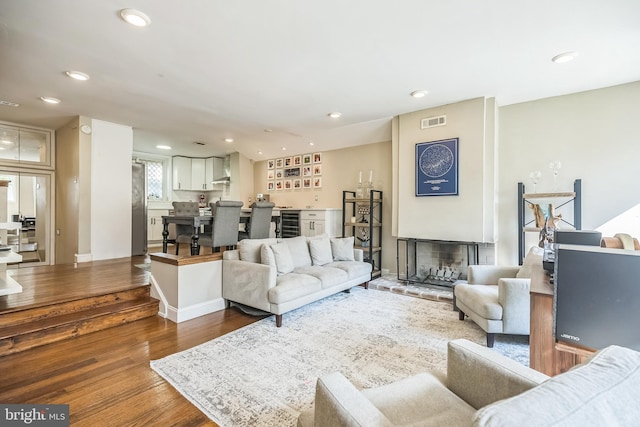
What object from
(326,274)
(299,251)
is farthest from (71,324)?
(326,274)

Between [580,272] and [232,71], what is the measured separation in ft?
10.6

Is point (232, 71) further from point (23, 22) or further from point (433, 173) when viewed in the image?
point (433, 173)

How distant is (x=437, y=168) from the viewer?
421 centimetres

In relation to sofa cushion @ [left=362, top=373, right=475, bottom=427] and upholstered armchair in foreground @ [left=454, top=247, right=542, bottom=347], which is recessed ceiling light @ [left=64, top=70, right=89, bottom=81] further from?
upholstered armchair in foreground @ [left=454, top=247, right=542, bottom=347]

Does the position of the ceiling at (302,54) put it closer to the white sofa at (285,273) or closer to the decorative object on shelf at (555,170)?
the decorative object on shelf at (555,170)

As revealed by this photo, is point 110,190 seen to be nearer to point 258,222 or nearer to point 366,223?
point 258,222

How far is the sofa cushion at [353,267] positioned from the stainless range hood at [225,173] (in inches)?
179

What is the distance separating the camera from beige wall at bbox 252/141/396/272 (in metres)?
5.25

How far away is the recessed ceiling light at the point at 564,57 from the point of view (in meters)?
2.72

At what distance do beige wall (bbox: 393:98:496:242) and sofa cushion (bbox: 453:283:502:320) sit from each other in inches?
47.7

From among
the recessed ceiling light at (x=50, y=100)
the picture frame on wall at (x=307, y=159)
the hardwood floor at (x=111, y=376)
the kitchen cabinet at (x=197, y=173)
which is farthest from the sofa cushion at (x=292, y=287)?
the kitchen cabinet at (x=197, y=173)

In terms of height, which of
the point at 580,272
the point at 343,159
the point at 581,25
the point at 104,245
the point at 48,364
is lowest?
the point at 48,364

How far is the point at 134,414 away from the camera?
169 cm

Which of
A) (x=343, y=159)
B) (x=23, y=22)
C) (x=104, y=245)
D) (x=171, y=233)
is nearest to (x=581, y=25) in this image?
(x=343, y=159)
